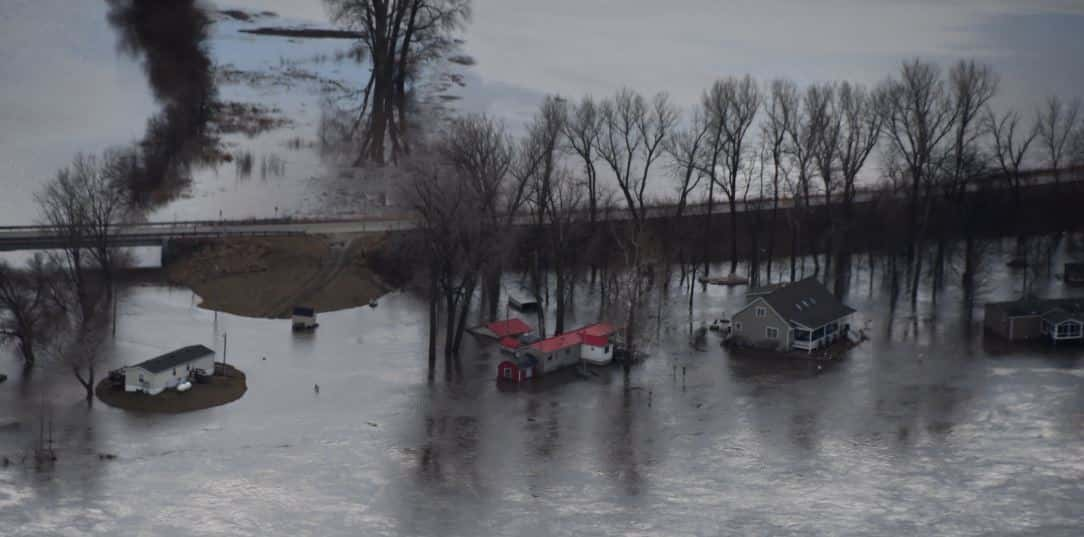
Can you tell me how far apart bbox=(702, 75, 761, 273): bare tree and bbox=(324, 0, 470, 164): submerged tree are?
11763 mm

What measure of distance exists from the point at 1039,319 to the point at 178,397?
69.8ft

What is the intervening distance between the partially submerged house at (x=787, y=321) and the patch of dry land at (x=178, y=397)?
493 inches

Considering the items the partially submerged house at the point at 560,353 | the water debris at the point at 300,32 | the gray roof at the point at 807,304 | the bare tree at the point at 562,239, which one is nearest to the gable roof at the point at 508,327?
the bare tree at the point at 562,239

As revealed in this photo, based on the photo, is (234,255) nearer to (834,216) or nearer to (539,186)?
(539,186)

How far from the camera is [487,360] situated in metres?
34.2

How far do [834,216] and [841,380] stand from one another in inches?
545

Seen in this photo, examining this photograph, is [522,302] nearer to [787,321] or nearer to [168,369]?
[787,321]

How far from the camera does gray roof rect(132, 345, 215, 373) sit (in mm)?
30406

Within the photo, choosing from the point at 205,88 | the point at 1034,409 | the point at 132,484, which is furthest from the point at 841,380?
the point at 205,88

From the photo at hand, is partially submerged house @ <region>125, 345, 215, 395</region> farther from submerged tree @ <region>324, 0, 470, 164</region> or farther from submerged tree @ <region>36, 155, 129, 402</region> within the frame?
submerged tree @ <region>324, 0, 470, 164</region>

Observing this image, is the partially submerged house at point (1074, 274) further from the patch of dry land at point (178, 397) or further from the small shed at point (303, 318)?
the patch of dry land at point (178, 397)

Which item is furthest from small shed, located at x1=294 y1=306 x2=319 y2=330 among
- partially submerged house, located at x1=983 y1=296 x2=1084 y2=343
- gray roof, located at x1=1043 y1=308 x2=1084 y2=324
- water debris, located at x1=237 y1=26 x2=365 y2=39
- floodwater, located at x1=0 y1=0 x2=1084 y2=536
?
water debris, located at x1=237 y1=26 x2=365 y2=39

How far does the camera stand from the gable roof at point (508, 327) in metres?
36.1

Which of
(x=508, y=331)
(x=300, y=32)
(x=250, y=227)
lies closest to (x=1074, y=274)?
(x=508, y=331)
